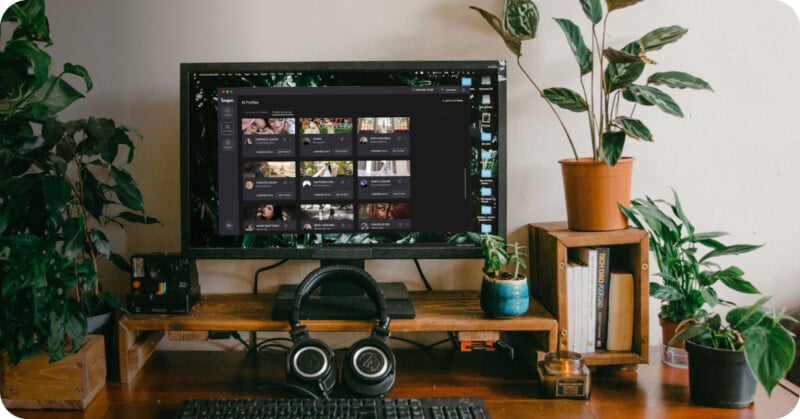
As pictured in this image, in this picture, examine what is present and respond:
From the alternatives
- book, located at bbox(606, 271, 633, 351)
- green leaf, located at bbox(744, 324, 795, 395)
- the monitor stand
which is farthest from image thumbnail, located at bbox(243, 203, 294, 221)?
green leaf, located at bbox(744, 324, 795, 395)

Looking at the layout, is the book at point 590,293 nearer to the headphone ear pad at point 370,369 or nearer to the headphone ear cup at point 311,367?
the headphone ear pad at point 370,369

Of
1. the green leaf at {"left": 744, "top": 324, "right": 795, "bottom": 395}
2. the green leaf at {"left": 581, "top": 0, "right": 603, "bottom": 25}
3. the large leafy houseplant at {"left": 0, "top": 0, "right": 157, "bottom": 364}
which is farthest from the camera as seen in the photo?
the green leaf at {"left": 581, "top": 0, "right": 603, "bottom": 25}

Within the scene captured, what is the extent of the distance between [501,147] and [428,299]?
38cm

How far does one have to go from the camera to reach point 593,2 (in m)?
1.39

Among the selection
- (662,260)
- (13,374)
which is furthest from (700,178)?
(13,374)

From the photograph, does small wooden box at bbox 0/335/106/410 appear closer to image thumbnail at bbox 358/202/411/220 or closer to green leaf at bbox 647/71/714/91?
image thumbnail at bbox 358/202/411/220

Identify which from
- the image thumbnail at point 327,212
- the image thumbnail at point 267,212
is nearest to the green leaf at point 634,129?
the image thumbnail at point 327,212

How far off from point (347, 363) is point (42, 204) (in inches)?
26.0

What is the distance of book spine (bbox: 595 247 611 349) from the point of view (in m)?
1.38

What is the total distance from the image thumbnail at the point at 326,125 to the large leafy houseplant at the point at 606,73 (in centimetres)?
38

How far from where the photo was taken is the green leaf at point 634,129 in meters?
1.30

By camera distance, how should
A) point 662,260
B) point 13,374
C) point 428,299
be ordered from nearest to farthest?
point 13,374, point 662,260, point 428,299

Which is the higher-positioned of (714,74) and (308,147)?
(714,74)

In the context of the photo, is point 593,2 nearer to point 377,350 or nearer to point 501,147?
point 501,147
